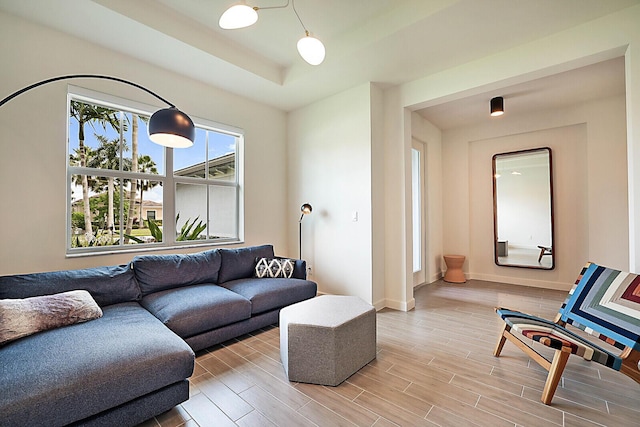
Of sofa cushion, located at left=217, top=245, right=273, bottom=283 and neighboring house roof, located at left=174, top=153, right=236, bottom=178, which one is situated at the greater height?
neighboring house roof, located at left=174, top=153, right=236, bottom=178

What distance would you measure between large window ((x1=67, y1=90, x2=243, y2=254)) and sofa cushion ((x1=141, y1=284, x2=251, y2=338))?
36.5 inches

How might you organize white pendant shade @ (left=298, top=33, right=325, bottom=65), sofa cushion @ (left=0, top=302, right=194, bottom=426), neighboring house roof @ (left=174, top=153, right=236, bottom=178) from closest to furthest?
sofa cushion @ (left=0, top=302, right=194, bottom=426) → white pendant shade @ (left=298, top=33, right=325, bottom=65) → neighboring house roof @ (left=174, top=153, right=236, bottom=178)

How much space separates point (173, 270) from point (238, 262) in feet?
2.50

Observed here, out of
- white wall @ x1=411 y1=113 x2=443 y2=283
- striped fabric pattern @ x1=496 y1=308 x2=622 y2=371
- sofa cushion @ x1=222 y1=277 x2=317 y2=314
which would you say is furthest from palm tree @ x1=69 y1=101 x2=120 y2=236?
white wall @ x1=411 y1=113 x2=443 y2=283

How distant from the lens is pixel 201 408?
1818mm

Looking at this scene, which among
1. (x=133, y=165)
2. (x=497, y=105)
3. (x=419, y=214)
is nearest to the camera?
(x=133, y=165)

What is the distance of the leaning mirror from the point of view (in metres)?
4.71

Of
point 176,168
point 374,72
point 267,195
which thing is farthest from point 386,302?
point 176,168

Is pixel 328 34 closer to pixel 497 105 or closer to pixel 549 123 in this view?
pixel 497 105

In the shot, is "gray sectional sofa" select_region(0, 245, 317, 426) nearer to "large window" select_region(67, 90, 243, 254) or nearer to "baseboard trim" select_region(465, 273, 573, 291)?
"large window" select_region(67, 90, 243, 254)

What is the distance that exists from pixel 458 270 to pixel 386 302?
2134 mm

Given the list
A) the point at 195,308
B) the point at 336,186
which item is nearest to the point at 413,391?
the point at 195,308

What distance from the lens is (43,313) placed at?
6.27ft

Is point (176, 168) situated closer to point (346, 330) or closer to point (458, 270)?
point (346, 330)
